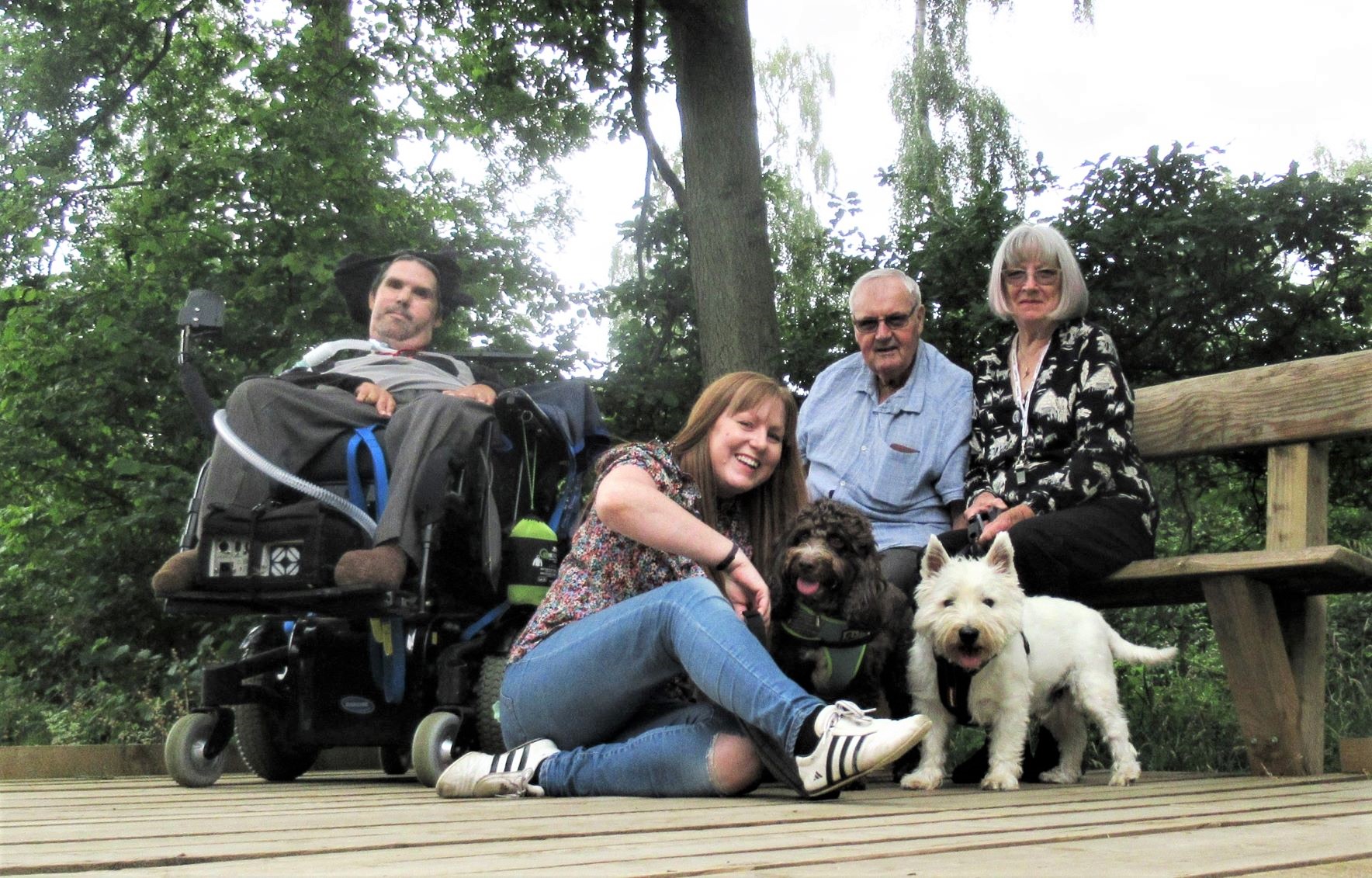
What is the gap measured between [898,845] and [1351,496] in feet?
15.9

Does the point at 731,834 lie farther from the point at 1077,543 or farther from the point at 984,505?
the point at 984,505

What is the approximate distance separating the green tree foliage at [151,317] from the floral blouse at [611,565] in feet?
13.1

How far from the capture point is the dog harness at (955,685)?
158 inches

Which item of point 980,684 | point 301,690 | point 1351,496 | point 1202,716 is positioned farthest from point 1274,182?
point 301,690

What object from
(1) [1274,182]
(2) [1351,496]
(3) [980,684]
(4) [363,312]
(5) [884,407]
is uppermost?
(1) [1274,182]

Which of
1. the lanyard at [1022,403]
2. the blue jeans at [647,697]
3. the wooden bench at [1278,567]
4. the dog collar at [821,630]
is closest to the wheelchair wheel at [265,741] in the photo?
the blue jeans at [647,697]

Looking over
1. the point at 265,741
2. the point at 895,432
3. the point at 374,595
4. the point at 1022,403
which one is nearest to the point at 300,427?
the point at 374,595

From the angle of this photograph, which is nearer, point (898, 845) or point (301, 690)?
point (898, 845)

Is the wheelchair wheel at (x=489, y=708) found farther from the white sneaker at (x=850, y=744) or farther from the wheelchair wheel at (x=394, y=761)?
the white sneaker at (x=850, y=744)

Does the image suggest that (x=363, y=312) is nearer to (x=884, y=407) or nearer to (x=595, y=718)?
(x=884, y=407)

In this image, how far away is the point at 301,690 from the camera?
4699 mm

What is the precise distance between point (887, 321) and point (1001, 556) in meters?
1.08

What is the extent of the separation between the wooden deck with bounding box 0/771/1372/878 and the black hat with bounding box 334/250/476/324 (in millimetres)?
2281

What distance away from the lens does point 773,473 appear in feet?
13.2
